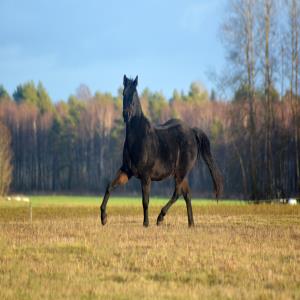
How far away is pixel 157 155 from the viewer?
1423 centimetres

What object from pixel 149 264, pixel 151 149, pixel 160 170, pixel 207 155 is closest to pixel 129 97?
pixel 151 149

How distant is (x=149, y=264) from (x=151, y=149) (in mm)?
5395

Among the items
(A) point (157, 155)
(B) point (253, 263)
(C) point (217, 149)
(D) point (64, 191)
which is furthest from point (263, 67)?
(D) point (64, 191)

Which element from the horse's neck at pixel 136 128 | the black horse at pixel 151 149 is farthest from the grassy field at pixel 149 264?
the horse's neck at pixel 136 128

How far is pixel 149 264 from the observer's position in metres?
8.93

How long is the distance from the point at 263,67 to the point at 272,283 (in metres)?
26.5

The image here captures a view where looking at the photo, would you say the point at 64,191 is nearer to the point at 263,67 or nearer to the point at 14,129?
the point at 14,129

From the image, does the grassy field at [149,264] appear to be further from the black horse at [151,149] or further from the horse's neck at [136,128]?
the horse's neck at [136,128]

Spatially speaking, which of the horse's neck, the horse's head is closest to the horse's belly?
the horse's neck

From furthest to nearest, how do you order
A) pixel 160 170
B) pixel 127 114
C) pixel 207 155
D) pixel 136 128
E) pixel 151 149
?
pixel 207 155, pixel 160 170, pixel 151 149, pixel 136 128, pixel 127 114

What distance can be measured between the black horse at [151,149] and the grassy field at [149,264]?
126cm

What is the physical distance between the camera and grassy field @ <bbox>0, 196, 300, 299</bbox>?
283 inches

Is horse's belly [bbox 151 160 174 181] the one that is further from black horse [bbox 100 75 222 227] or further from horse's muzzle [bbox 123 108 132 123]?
horse's muzzle [bbox 123 108 132 123]

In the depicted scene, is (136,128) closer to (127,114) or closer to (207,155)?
(127,114)
